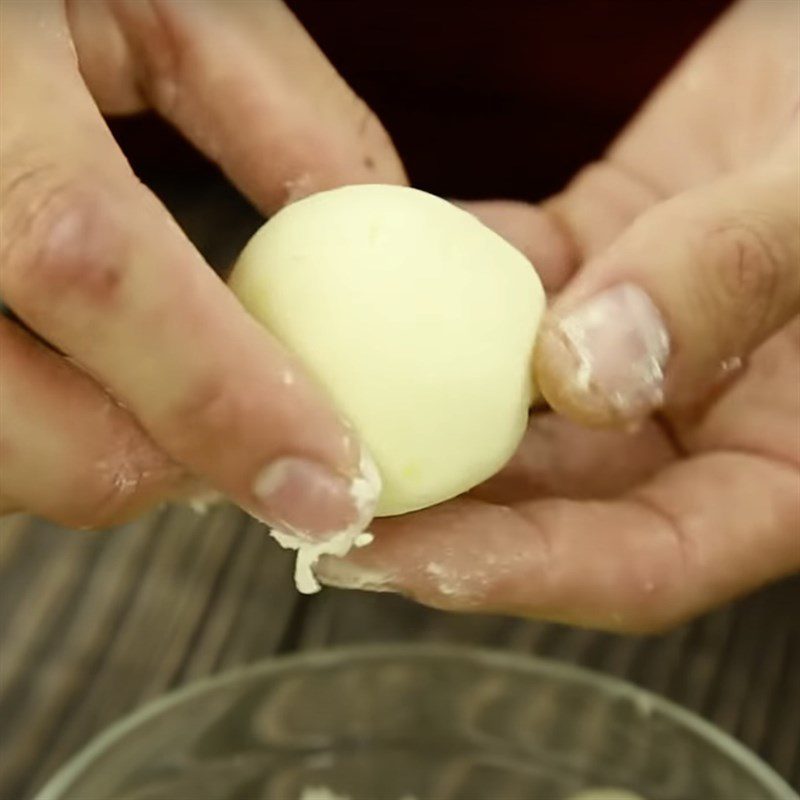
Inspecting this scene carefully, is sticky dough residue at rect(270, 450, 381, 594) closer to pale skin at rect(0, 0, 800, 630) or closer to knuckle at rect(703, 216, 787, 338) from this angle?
pale skin at rect(0, 0, 800, 630)

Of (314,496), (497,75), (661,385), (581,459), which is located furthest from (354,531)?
(497,75)

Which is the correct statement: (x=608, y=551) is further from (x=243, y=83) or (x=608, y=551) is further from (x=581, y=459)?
(x=243, y=83)

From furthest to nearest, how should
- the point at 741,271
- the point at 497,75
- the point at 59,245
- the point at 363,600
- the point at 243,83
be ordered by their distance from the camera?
1. the point at 497,75
2. the point at 363,600
3. the point at 243,83
4. the point at 741,271
5. the point at 59,245

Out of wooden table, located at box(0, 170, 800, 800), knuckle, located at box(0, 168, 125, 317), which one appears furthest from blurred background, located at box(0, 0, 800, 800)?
knuckle, located at box(0, 168, 125, 317)

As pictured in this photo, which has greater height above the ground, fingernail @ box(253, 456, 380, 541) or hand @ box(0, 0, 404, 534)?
hand @ box(0, 0, 404, 534)

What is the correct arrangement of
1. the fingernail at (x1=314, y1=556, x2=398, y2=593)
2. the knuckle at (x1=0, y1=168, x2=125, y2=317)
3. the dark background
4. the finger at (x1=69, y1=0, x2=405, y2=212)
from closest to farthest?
the knuckle at (x1=0, y1=168, x2=125, y2=317) → the fingernail at (x1=314, y1=556, x2=398, y2=593) → the finger at (x1=69, y1=0, x2=405, y2=212) → the dark background

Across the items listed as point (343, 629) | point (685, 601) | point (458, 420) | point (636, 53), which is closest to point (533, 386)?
point (458, 420)
